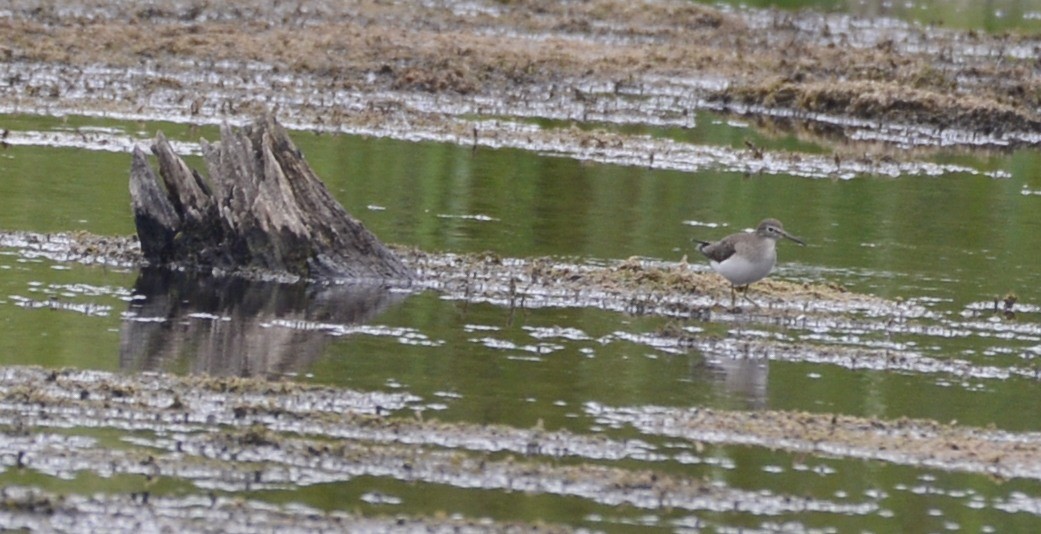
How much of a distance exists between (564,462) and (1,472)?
8.59 ft

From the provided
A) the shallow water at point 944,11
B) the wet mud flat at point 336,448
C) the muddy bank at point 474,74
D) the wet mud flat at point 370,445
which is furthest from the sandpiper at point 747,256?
the shallow water at point 944,11

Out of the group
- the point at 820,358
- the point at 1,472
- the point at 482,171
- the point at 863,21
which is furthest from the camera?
the point at 863,21

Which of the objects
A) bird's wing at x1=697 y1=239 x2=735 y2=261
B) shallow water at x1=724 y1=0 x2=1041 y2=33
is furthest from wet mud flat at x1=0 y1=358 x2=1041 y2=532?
shallow water at x1=724 y1=0 x2=1041 y2=33

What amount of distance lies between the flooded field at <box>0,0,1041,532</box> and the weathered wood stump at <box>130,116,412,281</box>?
27cm

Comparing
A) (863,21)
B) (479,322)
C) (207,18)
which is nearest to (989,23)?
(863,21)

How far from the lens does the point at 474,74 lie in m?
28.7

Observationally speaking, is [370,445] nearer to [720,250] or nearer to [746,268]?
[746,268]

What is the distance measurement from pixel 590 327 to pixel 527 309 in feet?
2.27

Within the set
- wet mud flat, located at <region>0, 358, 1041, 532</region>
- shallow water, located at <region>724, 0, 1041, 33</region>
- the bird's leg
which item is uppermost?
shallow water, located at <region>724, 0, 1041, 33</region>

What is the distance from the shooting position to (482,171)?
21953 mm

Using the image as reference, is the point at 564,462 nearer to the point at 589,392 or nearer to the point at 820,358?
the point at 589,392

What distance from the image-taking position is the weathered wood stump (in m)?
15.5

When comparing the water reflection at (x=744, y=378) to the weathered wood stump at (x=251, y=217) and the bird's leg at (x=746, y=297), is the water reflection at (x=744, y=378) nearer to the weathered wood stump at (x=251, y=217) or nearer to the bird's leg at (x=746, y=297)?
the bird's leg at (x=746, y=297)

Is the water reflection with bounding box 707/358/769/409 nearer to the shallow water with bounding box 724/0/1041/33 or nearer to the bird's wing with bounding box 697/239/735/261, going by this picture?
the bird's wing with bounding box 697/239/735/261
